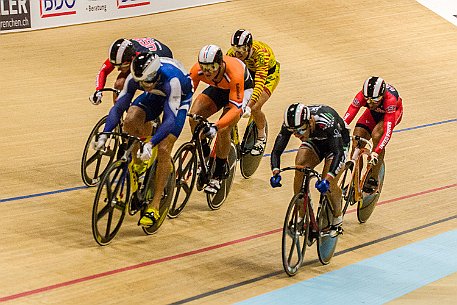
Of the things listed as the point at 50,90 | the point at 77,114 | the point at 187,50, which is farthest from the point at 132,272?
the point at 187,50

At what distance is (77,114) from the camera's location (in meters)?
8.89

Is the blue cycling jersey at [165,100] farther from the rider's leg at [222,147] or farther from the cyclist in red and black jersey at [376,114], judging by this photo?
the cyclist in red and black jersey at [376,114]

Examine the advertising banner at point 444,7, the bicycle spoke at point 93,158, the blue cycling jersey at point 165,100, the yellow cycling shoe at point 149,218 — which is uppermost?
the blue cycling jersey at point 165,100

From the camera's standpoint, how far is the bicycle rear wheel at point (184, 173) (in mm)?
6551

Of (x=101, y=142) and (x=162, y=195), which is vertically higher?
(x=101, y=142)

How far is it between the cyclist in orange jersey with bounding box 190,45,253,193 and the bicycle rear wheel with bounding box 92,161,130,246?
808 mm

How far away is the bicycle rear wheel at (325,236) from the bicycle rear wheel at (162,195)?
1045 millimetres

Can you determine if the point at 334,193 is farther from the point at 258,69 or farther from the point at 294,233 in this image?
the point at 258,69

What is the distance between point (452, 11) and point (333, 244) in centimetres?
914

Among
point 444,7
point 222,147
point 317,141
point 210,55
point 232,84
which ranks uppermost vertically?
point 210,55

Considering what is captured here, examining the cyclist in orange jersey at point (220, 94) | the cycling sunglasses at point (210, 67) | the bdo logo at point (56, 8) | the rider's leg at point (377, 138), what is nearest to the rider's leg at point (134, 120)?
the cyclist in orange jersey at point (220, 94)

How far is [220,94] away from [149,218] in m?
1.38

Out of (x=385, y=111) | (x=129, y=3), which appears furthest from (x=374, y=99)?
(x=129, y=3)

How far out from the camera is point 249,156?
7.96 m
